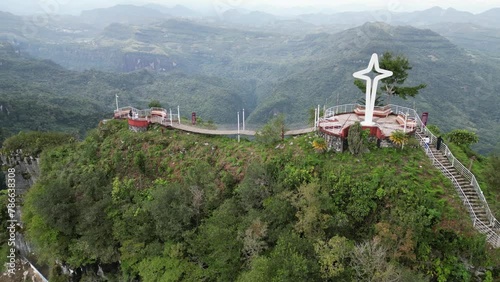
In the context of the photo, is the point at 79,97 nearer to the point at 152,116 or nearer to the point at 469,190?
the point at 152,116

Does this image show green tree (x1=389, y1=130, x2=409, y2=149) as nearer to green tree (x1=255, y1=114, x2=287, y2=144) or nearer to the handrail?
the handrail

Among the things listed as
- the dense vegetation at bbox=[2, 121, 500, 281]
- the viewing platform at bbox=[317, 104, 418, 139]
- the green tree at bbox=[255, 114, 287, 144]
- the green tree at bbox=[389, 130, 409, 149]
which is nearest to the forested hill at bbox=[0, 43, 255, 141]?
the dense vegetation at bbox=[2, 121, 500, 281]

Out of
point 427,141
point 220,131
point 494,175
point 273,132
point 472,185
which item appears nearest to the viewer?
point 494,175

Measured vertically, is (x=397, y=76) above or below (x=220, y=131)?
above

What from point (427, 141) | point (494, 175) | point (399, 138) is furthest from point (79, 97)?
point (494, 175)

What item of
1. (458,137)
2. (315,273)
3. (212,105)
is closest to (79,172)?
(315,273)

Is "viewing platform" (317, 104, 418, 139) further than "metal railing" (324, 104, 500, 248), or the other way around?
"viewing platform" (317, 104, 418, 139)

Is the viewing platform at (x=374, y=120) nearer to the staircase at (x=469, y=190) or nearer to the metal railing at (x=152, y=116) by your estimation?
the staircase at (x=469, y=190)

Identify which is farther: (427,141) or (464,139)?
(464,139)
